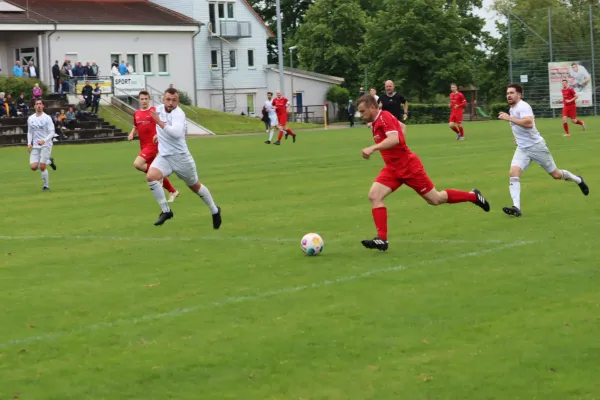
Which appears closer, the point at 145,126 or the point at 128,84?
the point at 145,126

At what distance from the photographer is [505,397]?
252 inches

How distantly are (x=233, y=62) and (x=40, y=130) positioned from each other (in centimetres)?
5654

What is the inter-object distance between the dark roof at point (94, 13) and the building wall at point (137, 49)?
0.81 meters

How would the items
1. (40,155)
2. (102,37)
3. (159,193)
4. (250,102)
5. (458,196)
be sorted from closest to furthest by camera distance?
(458,196) → (159,193) → (40,155) → (102,37) → (250,102)

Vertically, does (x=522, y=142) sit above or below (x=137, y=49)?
below

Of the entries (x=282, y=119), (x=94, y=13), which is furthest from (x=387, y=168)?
(x=94, y=13)

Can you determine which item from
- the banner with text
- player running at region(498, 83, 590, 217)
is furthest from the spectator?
player running at region(498, 83, 590, 217)

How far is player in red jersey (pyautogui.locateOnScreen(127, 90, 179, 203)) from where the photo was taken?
18.8 meters

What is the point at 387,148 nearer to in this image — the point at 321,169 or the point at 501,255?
the point at 501,255

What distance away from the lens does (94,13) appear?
6694 cm

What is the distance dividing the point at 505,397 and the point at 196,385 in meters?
1.95

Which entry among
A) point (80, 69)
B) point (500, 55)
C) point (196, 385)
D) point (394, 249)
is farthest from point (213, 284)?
point (500, 55)

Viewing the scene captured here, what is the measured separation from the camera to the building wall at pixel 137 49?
63594mm

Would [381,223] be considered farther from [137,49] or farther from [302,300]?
Result: [137,49]
